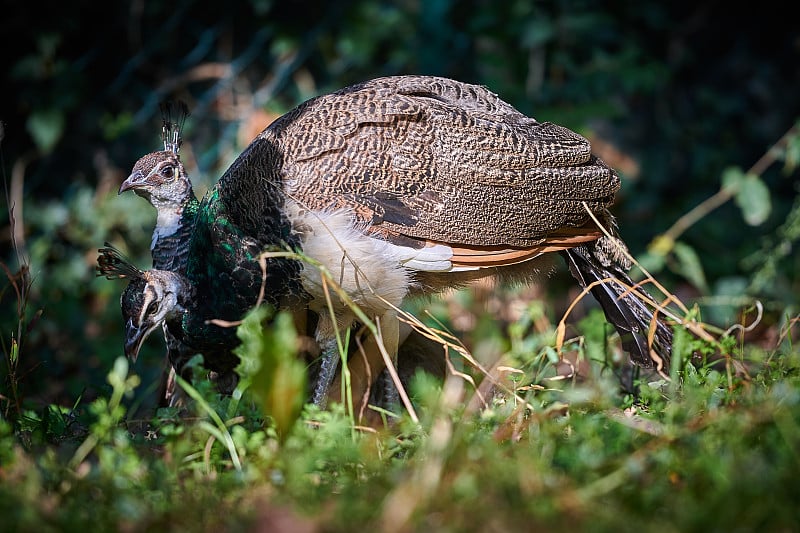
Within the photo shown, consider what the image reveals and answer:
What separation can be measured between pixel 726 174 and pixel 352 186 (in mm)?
2402

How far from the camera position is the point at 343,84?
5.13 meters

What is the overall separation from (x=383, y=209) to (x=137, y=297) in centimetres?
85

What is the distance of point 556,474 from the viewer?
1.69 meters

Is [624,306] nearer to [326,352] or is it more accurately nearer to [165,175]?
[326,352]

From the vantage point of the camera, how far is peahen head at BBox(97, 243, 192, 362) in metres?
2.84

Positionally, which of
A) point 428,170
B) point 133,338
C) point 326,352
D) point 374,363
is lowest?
point 374,363

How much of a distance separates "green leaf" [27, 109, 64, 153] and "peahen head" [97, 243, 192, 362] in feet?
6.54

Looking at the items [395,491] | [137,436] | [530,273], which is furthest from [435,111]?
[395,491]

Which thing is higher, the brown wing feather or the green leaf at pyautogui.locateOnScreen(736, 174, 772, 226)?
the brown wing feather

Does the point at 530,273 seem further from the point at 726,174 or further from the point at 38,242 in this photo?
the point at 38,242

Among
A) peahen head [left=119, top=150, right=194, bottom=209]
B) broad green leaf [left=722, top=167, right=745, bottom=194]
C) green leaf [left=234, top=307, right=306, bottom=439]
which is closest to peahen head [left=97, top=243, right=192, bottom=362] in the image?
peahen head [left=119, top=150, right=194, bottom=209]

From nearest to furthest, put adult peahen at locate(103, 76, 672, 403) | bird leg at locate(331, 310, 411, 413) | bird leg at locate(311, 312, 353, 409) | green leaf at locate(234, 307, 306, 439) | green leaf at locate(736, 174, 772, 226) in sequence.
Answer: green leaf at locate(234, 307, 306, 439) → adult peahen at locate(103, 76, 672, 403) → bird leg at locate(311, 312, 353, 409) → bird leg at locate(331, 310, 411, 413) → green leaf at locate(736, 174, 772, 226)

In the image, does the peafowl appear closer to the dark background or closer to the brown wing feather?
the brown wing feather

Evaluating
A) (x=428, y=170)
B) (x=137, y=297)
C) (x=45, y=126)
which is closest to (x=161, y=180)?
(x=137, y=297)
